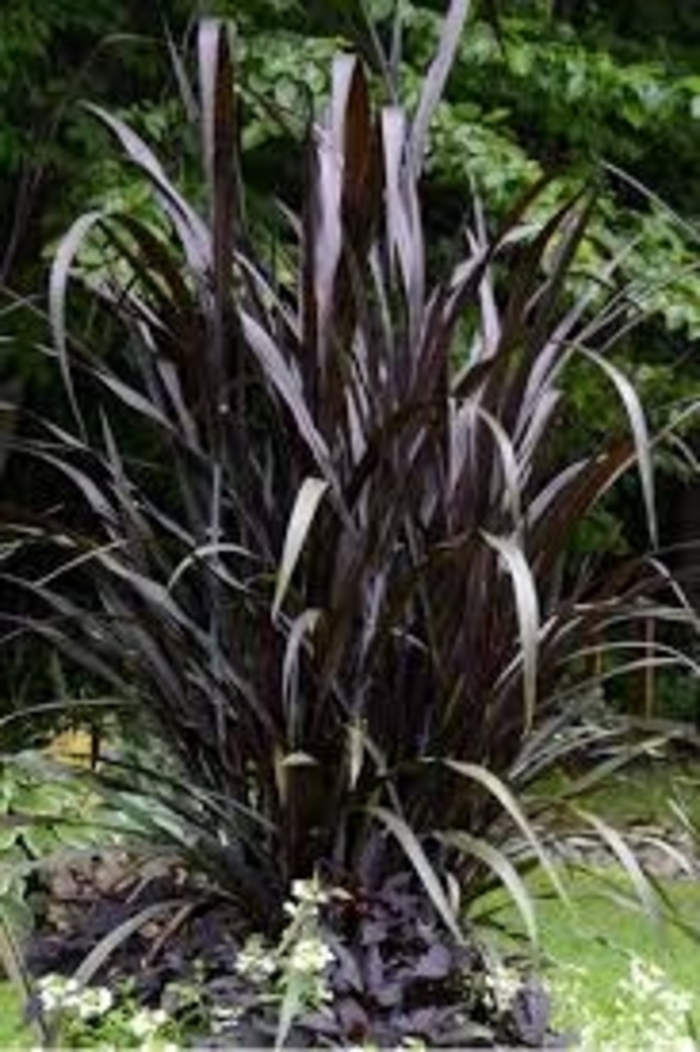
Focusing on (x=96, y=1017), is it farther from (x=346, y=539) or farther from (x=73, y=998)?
(x=346, y=539)

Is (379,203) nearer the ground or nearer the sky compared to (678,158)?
nearer the sky

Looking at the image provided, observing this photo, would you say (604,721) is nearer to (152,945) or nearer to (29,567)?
(152,945)

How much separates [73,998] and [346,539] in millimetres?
660

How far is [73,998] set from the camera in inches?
91.6

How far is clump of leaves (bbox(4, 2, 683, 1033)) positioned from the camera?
2461 mm

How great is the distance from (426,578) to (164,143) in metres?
3.84

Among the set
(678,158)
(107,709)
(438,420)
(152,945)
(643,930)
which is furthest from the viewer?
(678,158)

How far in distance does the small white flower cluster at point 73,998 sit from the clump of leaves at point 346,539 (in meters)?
0.29

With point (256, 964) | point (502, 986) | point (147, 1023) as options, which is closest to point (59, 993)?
point (147, 1023)

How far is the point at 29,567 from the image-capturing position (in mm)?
9562

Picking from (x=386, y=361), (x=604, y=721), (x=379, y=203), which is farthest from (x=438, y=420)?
(x=604, y=721)

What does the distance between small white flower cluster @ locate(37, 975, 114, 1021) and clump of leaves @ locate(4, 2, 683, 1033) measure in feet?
0.96

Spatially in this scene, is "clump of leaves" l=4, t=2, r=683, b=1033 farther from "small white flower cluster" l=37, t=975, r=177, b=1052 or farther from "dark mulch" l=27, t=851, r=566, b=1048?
"small white flower cluster" l=37, t=975, r=177, b=1052

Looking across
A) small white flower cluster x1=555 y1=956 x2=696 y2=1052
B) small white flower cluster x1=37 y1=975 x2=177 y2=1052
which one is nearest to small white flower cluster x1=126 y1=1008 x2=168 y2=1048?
small white flower cluster x1=37 y1=975 x2=177 y2=1052
